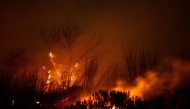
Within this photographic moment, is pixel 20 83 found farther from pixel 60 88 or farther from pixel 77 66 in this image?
pixel 77 66

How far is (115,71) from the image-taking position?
57.5 ft

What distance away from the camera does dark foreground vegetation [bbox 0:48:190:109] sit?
9.36 m

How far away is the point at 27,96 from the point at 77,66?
5.51 m

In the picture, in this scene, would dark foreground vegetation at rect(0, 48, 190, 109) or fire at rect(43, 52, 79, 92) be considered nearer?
dark foreground vegetation at rect(0, 48, 190, 109)

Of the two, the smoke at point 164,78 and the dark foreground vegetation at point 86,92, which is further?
the smoke at point 164,78

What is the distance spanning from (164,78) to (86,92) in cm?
491

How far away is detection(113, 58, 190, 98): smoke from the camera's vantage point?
50.3 ft

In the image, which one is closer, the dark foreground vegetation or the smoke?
the dark foreground vegetation

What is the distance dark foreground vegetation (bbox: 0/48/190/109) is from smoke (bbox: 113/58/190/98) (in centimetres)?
19

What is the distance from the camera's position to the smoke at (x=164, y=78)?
15.3 m

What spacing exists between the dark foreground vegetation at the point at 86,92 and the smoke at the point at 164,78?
7.3 inches

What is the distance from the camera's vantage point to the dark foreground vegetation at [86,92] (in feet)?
30.7

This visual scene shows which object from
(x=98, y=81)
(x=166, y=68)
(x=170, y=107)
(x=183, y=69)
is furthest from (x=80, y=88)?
(x=170, y=107)

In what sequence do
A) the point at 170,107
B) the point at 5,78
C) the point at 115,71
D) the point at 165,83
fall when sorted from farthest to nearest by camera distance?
the point at 115,71, the point at 165,83, the point at 5,78, the point at 170,107
